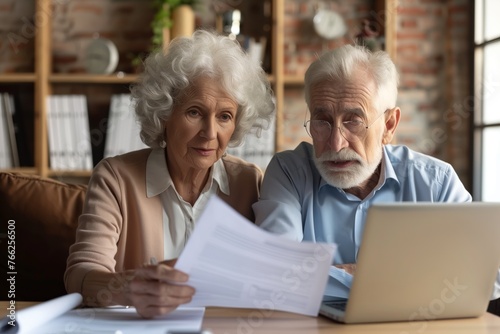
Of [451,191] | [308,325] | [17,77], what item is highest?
[17,77]

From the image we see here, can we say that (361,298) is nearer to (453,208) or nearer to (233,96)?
(453,208)

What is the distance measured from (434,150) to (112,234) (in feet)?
8.28

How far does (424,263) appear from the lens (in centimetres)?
120

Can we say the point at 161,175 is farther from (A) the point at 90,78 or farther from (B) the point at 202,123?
(A) the point at 90,78

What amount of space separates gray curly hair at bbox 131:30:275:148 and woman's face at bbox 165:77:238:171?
22mm

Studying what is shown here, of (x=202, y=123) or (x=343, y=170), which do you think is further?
(x=202, y=123)

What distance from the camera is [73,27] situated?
3648 mm

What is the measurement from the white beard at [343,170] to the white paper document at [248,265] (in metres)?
0.48

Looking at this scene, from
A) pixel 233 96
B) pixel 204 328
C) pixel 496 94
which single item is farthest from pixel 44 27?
pixel 204 328

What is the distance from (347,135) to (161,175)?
51cm

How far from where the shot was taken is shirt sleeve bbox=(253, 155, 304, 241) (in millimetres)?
1567

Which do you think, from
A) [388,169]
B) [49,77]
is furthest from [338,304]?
[49,77]

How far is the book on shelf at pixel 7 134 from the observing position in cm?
341

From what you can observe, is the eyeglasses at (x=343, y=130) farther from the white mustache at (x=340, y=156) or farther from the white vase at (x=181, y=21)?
the white vase at (x=181, y=21)
